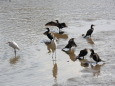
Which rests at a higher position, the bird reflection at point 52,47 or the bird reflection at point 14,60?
the bird reflection at point 52,47

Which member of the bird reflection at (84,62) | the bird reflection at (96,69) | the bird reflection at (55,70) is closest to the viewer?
the bird reflection at (55,70)

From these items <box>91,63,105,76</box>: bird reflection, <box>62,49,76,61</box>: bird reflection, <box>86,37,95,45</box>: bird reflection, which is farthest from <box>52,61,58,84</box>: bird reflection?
<box>86,37,95,45</box>: bird reflection

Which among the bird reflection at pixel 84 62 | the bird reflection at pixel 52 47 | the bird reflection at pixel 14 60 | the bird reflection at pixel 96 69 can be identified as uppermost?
the bird reflection at pixel 52 47

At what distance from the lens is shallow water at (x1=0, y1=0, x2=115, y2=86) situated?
15.4 meters

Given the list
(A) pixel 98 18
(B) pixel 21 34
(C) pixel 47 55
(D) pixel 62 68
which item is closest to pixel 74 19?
(A) pixel 98 18

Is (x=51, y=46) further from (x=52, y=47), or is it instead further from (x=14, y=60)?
(x=14, y=60)

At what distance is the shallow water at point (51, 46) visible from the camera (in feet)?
50.6

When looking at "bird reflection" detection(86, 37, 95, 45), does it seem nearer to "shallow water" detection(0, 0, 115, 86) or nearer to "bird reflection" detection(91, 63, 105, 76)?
"shallow water" detection(0, 0, 115, 86)

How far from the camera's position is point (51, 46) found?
2066 cm

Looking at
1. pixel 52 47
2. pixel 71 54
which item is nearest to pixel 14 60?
pixel 52 47

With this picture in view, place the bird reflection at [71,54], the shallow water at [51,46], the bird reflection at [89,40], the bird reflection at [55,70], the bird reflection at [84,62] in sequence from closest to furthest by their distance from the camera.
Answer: the shallow water at [51,46] < the bird reflection at [55,70] < the bird reflection at [84,62] < the bird reflection at [71,54] < the bird reflection at [89,40]

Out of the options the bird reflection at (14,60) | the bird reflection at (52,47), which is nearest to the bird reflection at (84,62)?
the bird reflection at (52,47)

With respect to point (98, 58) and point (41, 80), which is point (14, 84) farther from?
point (98, 58)

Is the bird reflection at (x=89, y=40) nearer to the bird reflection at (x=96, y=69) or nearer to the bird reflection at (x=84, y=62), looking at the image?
the bird reflection at (x=84, y=62)
